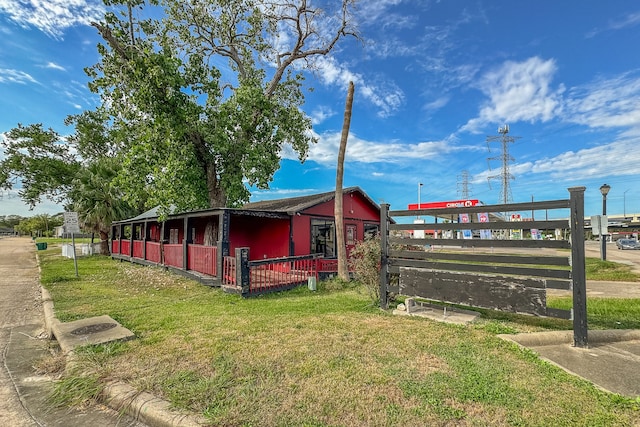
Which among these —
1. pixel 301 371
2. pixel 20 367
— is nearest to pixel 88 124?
pixel 20 367

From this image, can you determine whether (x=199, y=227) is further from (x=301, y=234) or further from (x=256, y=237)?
(x=301, y=234)

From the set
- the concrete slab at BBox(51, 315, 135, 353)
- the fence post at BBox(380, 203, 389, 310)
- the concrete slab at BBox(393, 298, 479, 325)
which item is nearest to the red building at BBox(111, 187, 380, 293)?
the concrete slab at BBox(51, 315, 135, 353)

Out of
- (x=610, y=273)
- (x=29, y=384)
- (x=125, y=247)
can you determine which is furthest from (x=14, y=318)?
(x=610, y=273)

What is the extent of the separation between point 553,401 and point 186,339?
439cm

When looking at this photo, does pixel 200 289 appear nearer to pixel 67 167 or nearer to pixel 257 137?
pixel 257 137

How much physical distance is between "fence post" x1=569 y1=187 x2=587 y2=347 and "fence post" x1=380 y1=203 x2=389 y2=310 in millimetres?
2793

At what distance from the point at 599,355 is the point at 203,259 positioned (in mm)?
10023

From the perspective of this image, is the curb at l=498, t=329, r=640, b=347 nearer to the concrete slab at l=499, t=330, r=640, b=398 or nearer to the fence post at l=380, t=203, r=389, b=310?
the concrete slab at l=499, t=330, r=640, b=398

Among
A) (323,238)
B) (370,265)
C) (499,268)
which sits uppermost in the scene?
(323,238)

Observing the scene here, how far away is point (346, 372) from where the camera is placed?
3416 millimetres

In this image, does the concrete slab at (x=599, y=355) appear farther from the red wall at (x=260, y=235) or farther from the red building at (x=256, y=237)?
the red wall at (x=260, y=235)

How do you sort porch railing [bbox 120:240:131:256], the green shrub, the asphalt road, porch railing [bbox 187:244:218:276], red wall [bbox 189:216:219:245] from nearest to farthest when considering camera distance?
the asphalt road → the green shrub → porch railing [bbox 187:244:218:276] → red wall [bbox 189:216:219:245] → porch railing [bbox 120:240:131:256]

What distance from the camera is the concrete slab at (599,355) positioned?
125 inches

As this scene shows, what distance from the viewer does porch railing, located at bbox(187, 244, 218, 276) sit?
1030 centimetres
